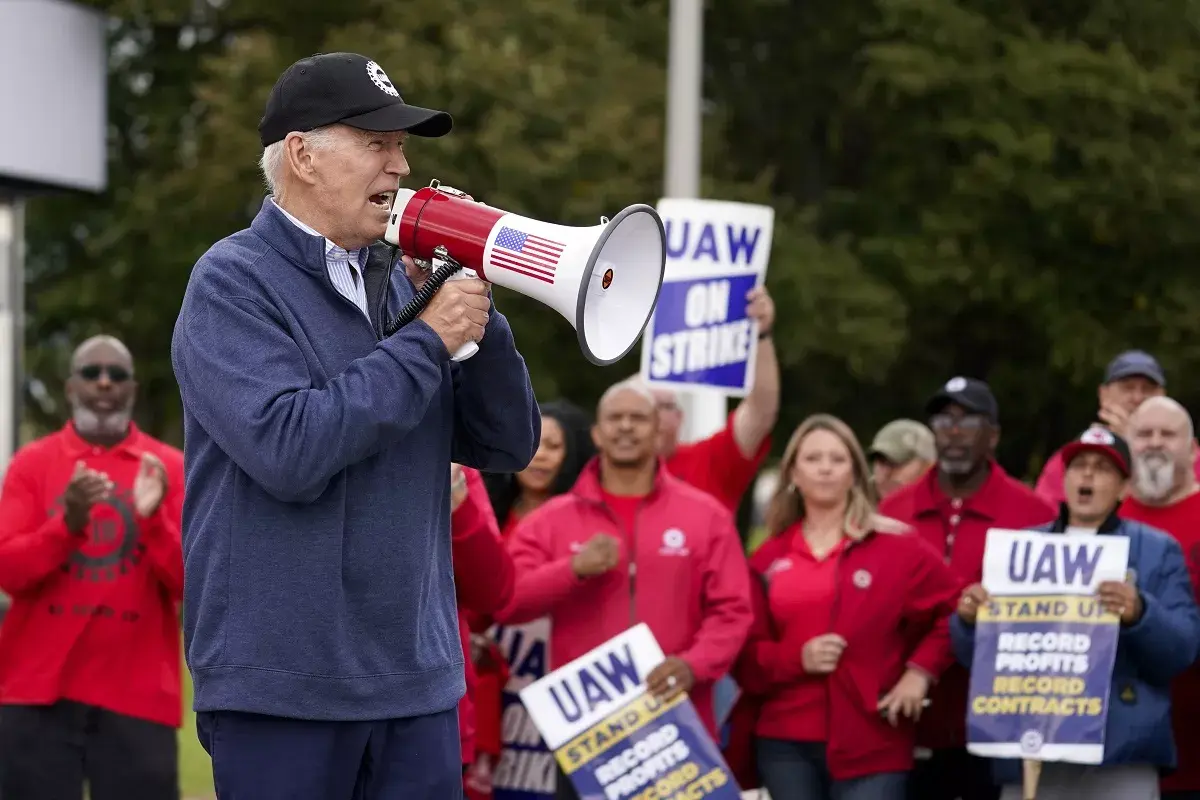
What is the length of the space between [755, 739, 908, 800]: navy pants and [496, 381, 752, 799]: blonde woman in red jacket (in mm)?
271

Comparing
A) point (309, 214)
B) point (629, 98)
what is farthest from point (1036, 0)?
point (309, 214)

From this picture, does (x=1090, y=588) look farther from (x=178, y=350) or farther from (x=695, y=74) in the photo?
(x=695, y=74)

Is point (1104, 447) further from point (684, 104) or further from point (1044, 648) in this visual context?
point (684, 104)

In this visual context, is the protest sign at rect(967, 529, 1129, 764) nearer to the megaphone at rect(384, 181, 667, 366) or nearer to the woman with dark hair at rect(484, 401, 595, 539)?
the woman with dark hair at rect(484, 401, 595, 539)

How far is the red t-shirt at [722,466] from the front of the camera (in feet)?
26.7

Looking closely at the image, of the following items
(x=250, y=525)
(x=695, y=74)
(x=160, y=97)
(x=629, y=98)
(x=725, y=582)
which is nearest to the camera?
(x=250, y=525)

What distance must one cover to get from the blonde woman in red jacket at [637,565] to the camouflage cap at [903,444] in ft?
7.05

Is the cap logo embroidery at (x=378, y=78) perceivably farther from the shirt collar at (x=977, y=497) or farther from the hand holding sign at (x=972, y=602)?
the shirt collar at (x=977, y=497)

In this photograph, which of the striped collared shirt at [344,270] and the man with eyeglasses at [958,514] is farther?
the man with eyeglasses at [958,514]

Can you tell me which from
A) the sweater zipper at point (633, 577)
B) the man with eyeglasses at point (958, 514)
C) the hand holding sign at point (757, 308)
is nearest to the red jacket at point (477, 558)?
the sweater zipper at point (633, 577)

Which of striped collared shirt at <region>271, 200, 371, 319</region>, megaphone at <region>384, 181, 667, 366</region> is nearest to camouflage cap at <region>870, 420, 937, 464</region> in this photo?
megaphone at <region>384, 181, 667, 366</region>

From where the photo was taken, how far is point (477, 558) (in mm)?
5414

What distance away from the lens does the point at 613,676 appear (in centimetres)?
656

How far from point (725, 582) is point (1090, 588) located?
1287 mm
